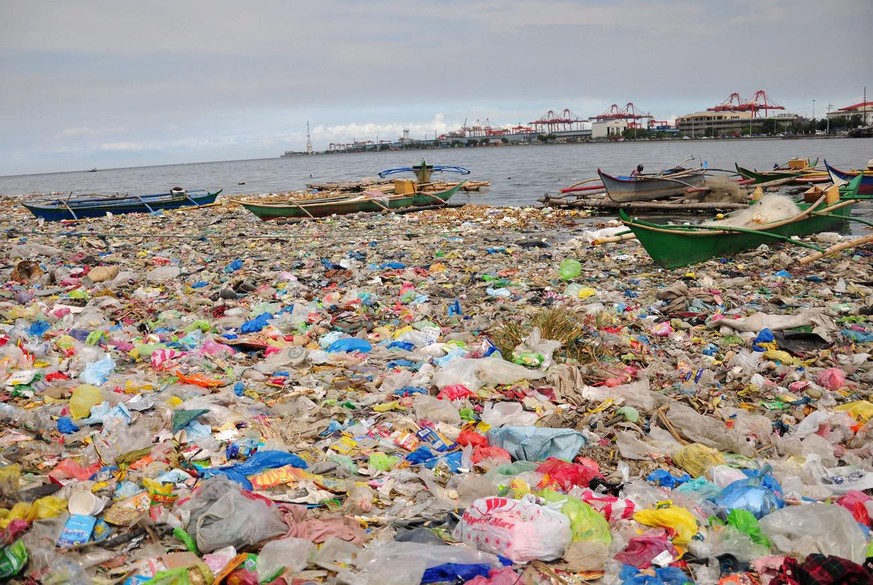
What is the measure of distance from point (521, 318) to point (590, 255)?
4425 mm

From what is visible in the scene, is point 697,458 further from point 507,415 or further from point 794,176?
point 794,176

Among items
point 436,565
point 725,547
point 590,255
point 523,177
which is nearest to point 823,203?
point 590,255

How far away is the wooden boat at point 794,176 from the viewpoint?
2008 cm

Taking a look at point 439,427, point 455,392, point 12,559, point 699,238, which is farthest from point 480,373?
point 699,238

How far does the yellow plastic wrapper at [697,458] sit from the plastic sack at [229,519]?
239cm

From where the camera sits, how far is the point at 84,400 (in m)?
4.75

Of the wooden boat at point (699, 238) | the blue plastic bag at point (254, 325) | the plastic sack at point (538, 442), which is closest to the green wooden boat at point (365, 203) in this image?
the wooden boat at point (699, 238)

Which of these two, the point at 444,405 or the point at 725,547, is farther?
the point at 444,405

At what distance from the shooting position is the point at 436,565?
2.89m

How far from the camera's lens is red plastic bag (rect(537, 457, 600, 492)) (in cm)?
378

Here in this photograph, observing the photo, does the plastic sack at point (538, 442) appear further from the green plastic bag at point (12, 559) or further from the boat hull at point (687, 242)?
the boat hull at point (687, 242)

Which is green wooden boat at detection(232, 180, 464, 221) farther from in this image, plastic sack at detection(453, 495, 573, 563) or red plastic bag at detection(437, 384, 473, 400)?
plastic sack at detection(453, 495, 573, 563)

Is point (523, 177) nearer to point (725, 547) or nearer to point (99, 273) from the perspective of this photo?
point (99, 273)

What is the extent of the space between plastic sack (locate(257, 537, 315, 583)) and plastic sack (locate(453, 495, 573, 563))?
71 centimetres
